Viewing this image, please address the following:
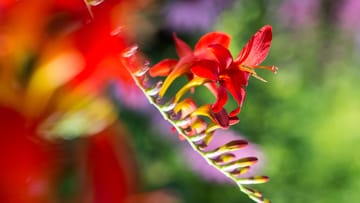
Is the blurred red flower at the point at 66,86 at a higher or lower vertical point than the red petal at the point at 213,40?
higher

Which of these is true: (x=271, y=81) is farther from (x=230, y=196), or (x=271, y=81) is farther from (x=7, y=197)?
(x=7, y=197)

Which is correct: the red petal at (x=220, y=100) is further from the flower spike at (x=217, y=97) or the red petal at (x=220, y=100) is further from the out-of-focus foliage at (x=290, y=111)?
the out-of-focus foliage at (x=290, y=111)

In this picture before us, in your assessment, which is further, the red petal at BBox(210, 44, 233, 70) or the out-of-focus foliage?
the out-of-focus foliage

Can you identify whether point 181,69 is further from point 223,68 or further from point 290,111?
point 290,111

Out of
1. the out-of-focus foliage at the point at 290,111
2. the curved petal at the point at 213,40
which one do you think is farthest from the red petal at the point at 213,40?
the out-of-focus foliage at the point at 290,111

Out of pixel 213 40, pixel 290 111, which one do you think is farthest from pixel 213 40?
pixel 290 111

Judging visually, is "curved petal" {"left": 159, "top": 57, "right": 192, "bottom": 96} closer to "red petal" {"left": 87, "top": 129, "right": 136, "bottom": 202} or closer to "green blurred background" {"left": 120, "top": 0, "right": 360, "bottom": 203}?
"red petal" {"left": 87, "top": 129, "right": 136, "bottom": 202}

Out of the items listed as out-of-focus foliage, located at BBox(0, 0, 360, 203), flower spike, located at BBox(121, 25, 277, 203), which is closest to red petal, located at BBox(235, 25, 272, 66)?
flower spike, located at BBox(121, 25, 277, 203)

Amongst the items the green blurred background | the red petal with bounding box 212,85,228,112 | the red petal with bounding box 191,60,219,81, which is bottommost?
the green blurred background
